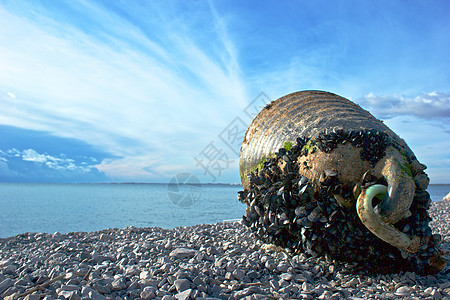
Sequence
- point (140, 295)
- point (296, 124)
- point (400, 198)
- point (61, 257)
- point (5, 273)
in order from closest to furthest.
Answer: point (140, 295), point (400, 198), point (5, 273), point (61, 257), point (296, 124)

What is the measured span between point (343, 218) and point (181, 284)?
84.5 inches

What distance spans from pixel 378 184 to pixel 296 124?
1.68 meters

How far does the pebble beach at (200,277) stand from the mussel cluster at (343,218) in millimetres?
205

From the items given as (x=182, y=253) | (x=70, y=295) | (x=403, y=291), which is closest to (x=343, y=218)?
(x=403, y=291)

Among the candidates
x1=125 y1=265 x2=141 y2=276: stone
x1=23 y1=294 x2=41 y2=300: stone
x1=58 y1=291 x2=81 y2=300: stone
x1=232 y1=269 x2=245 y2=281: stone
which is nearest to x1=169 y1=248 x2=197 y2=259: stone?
x1=125 y1=265 x2=141 y2=276: stone

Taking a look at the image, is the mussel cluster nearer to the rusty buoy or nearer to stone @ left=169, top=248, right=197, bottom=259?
the rusty buoy

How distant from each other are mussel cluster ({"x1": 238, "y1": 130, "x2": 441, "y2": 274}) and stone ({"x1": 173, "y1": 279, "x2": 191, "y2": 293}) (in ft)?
5.23

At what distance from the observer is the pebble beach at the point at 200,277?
→ 133 inches

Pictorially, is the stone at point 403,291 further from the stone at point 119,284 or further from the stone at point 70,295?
the stone at point 70,295

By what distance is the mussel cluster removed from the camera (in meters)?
3.95

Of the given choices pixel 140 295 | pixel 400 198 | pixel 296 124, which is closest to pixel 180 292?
pixel 140 295

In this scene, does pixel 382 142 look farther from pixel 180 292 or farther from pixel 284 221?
pixel 180 292

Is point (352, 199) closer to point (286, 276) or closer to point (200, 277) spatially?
point (286, 276)

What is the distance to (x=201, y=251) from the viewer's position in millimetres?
4898
